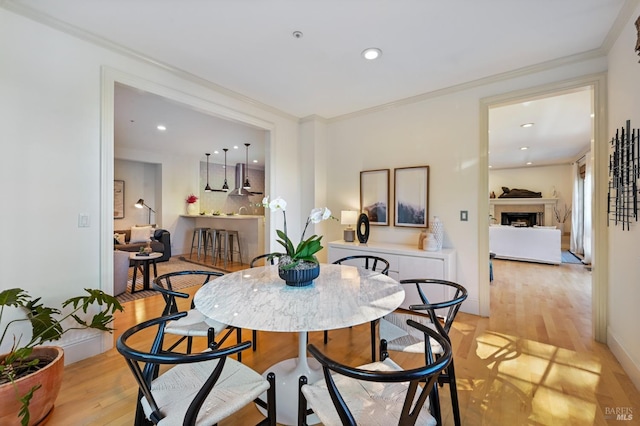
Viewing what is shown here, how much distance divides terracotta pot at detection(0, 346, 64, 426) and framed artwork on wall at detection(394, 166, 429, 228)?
3408mm

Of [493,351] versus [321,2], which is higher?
[321,2]

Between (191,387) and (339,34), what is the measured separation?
252cm

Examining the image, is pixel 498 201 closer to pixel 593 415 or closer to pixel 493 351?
pixel 493 351

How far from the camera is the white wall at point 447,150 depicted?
9.90 feet

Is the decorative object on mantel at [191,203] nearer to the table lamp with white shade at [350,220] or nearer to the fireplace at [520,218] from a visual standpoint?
the table lamp with white shade at [350,220]

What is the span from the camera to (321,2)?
1.86 m

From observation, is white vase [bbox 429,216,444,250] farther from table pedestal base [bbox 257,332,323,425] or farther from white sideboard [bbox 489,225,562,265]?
white sideboard [bbox 489,225,562,265]

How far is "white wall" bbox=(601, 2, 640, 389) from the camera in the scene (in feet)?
6.09

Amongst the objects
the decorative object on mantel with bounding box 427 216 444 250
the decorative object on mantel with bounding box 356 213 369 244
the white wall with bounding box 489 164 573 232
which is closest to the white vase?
the decorative object on mantel with bounding box 427 216 444 250

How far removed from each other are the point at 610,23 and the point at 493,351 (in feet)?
8.90

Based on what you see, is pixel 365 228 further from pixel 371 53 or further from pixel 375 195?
pixel 371 53

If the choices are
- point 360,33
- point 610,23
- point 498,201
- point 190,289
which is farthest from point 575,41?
point 498,201

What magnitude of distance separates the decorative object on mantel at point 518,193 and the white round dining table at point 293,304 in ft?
28.8

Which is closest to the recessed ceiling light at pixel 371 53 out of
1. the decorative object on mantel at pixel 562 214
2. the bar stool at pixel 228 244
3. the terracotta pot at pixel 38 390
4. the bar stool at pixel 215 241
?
the terracotta pot at pixel 38 390
